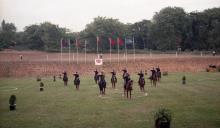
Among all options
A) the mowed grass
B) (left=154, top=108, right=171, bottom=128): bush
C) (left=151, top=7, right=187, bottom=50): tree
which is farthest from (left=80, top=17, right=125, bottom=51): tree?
(left=154, top=108, right=171, bottom=128): bush

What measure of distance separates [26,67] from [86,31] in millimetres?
45209

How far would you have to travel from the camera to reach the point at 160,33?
96062mm

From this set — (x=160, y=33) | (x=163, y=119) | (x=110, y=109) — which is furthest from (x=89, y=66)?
(x=163, y=119)

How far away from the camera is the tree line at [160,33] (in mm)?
94750

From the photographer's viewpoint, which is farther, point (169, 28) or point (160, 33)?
point (160, 33)

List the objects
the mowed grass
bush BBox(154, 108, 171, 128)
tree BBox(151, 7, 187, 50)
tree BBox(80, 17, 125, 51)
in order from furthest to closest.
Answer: tree BBox(80, 17, 125, 51), tree BBox(151, 7, 187, 50), the mowed grass, bush BBox(154, 108, 171, 128)

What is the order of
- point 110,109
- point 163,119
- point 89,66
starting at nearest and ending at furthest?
point 163,119, point 110,109, point 89,66

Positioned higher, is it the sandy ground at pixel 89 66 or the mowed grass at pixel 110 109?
the sandy ground at pixel 89 66

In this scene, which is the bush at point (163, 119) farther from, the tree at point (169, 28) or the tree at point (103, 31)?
the tree at point (103, 31)

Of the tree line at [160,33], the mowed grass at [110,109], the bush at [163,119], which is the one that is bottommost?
the mowed grass at [110,109]

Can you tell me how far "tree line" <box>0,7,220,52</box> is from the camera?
3730 inches

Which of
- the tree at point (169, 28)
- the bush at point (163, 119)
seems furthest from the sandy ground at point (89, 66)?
the bush at point (163, 119)

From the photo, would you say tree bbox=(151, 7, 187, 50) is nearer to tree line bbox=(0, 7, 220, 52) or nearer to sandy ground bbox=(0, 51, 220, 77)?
tree line bbox=(0, 7, 220, 52)

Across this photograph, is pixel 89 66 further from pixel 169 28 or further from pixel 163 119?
pixel 163 119
